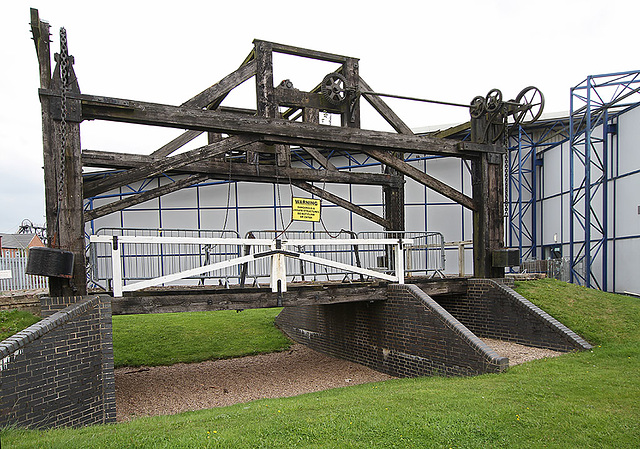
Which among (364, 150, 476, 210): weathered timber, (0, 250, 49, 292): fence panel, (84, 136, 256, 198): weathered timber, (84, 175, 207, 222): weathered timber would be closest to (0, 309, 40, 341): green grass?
(84, 136, 256, 198): weathered timber

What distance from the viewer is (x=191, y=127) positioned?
8484mm

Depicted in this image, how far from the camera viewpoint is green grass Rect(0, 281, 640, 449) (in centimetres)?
462

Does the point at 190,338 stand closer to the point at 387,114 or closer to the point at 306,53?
the point at 387,114

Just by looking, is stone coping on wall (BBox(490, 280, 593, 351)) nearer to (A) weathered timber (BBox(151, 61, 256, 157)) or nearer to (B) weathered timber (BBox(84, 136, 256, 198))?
(B) weathered timber (BBox(84, 136, 256, 198))

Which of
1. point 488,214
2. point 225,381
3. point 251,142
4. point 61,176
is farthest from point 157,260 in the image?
point 488,214

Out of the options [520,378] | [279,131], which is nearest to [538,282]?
[520,378]

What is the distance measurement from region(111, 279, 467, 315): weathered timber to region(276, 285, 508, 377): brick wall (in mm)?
603

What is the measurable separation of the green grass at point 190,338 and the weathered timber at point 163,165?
4847 millimetres

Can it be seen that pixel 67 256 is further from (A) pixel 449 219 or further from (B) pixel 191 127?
(A) pixel 449 219

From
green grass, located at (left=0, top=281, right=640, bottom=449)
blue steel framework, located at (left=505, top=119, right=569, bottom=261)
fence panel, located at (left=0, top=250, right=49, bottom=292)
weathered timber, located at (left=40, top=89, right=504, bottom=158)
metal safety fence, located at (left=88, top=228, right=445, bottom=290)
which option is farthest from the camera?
blue steel framework, located at (left=505, top=119, right=569, bottom=261)

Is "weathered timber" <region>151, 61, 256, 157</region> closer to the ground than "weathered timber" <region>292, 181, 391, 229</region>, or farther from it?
farther from it

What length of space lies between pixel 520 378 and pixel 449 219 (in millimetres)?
14820

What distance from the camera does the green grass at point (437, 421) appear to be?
4.62 metres

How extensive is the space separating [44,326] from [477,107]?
9.66 m
